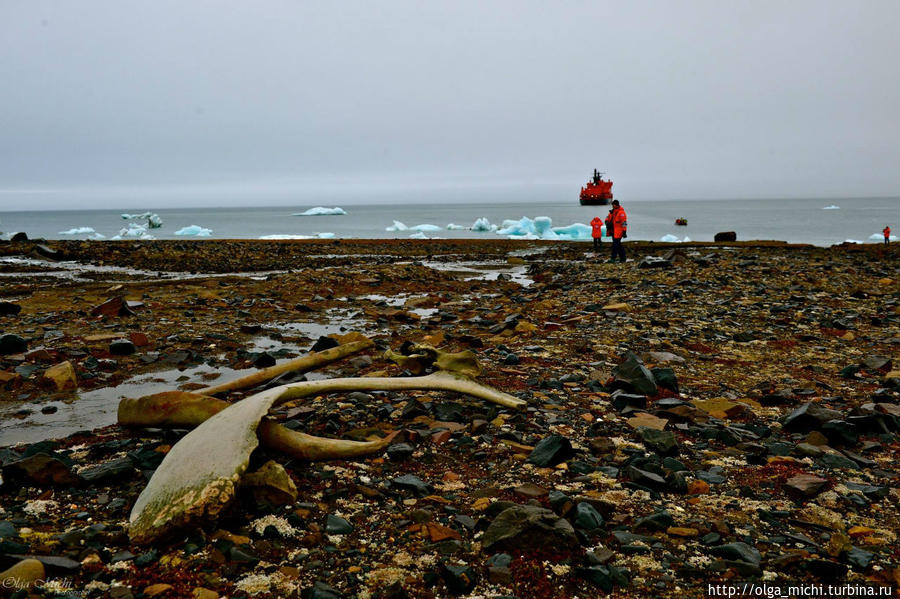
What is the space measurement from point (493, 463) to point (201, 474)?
6.02 feet

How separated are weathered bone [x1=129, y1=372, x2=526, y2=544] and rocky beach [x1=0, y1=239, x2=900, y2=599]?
46 mm

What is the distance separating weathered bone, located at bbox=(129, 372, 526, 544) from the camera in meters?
2.64

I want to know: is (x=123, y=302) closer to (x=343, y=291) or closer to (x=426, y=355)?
(x=343, y=291)

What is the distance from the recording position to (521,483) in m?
3.32

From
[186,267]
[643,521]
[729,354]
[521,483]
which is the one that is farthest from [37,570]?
[186,267]

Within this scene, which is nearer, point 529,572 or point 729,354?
point 529,572

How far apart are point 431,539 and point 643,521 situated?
113 cm

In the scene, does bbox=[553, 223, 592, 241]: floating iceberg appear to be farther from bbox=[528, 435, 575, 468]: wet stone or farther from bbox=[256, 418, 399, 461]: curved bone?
bbox=[256, 418, 399, 461]: curved bone

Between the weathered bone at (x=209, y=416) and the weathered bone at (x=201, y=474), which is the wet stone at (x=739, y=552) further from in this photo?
the weathered bone at (x=201, y=474)

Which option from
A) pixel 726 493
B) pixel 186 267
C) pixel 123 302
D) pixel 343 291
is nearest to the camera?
pixel 726 493

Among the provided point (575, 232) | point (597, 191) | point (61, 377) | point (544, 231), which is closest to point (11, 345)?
point (61, 377)

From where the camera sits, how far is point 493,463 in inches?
143

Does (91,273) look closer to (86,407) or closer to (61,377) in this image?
(61,377)

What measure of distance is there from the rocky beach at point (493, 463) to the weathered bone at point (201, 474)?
46mm
